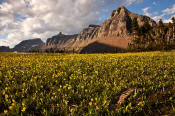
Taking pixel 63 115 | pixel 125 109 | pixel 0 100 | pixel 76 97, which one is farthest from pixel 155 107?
pixel 0 100

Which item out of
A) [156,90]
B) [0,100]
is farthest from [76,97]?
[156,90]

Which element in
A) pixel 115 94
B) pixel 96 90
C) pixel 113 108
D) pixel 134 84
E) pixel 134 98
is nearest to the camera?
pixel 113 108

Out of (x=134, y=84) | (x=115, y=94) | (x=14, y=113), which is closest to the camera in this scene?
(x=14, y=113)

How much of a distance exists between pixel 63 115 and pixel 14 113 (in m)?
1.39

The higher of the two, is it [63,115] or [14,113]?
[14,113]

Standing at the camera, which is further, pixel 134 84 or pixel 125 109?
pixel 134 84

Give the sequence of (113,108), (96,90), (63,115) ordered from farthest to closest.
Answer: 1. (96,90)
2. (113,108)
3. (63,115)

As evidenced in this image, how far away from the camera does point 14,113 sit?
9.87 ft

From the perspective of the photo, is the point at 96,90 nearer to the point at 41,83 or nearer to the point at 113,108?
Result: the point at 113,108

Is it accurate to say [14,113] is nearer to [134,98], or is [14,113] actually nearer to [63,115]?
[63,115]

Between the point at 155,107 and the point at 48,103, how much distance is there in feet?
12.0

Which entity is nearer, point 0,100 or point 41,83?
point 0,100

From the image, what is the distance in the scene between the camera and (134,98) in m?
3.87

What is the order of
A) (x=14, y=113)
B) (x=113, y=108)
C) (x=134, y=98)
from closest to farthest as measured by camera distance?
(x=14, y=113), (x=113, y=108), (x=134, y=98)
